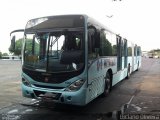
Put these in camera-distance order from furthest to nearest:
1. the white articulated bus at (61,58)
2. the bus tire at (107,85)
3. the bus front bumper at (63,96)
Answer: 1. the bus tire at (107,85)
2. the white articulated bus at (61,58)
3. the bus front bumper at (63,96)

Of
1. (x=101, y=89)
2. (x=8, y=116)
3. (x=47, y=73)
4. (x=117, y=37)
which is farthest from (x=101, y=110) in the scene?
(x=117, y=37)

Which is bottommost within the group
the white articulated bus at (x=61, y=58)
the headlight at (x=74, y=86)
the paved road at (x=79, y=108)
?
the paved road at (x=79, y=108)

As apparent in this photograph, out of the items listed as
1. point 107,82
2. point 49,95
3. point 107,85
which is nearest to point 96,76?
point 49,95

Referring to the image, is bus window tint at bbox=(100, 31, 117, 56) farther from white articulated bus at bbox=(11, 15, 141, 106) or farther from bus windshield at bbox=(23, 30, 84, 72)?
bus windshield at bbox=(23, 30, 84, 72)

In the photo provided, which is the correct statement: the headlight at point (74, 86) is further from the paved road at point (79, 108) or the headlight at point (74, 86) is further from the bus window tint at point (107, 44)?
the bus window tint at point (107, 44)

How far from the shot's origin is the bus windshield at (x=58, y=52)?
8.29 metres

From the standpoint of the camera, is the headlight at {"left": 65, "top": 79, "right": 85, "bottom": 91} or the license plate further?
the license plate

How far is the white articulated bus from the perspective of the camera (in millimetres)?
8211

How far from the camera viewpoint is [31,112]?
8.60 m

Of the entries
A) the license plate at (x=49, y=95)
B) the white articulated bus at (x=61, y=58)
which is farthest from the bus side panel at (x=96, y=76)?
the license plate at (x=49, y=95)

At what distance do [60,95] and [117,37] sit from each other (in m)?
6.59

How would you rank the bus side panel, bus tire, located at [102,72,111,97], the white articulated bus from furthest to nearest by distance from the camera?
bus tire, located at [102,72,111,97] → the bus side panel → the white articulated bus

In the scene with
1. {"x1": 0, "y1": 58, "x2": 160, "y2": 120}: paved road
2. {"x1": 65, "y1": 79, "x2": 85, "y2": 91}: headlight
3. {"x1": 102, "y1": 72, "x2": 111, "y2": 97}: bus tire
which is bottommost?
{"x1": 0, "y1": 58, "x2": 160, "y2": 120}: paved road

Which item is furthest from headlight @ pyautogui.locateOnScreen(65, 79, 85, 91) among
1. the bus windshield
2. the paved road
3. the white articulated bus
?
the paved road
